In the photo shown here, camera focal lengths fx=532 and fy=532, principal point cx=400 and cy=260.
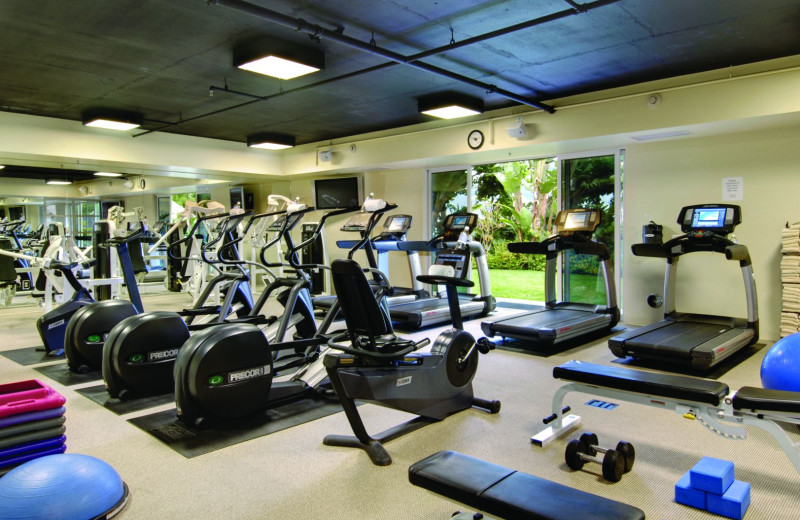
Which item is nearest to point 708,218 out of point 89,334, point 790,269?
point 790,269

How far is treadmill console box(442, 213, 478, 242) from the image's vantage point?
681 centimetres

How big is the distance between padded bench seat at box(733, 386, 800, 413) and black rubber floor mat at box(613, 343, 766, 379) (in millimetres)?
2323

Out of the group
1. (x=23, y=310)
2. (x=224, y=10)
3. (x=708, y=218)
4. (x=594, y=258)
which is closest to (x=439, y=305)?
(x=594, y=258)

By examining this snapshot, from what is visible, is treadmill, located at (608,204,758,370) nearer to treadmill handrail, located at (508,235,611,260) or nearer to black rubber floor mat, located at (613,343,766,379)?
black rubber floor mat, located at (613,343,766,379)

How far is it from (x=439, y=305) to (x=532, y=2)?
14.2 ft

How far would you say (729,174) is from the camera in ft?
20.1

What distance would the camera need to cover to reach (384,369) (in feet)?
10.6

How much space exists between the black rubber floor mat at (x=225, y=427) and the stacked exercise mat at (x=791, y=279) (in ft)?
15.4

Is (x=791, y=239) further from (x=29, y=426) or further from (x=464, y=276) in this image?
(x=29, y=426)

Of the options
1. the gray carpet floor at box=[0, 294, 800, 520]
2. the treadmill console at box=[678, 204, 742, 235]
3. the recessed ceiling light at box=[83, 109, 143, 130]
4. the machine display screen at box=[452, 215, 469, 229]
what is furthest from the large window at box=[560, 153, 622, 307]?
the recessed ceiling light at box=[83, 109, 143, 130]

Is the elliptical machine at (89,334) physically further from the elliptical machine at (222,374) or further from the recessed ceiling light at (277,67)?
the recessed ceiling light at (277,67)

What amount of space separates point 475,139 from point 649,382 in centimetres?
537

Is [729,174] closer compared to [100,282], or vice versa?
[729,174]

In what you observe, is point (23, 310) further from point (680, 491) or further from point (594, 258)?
point (680, 491)
